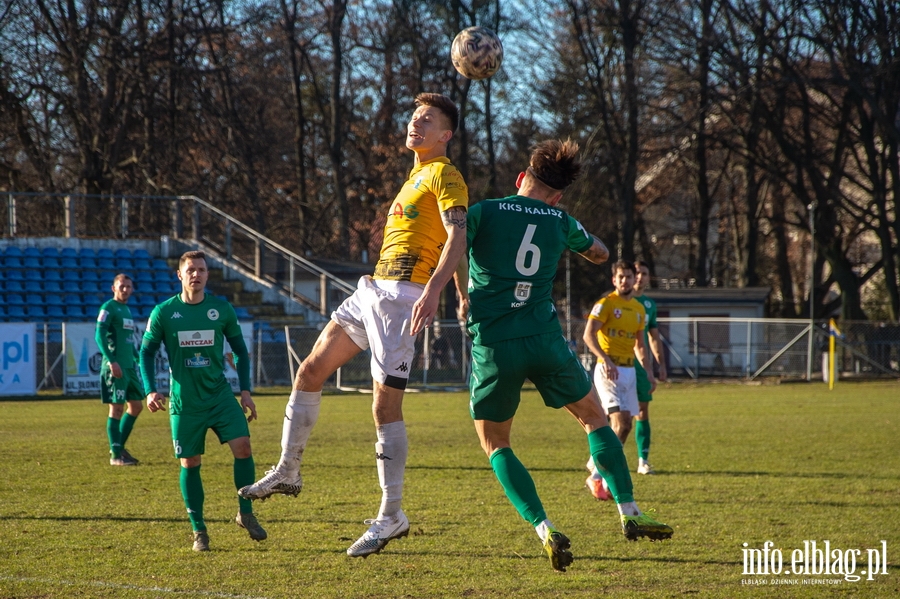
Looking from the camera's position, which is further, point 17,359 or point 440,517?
point 17,359

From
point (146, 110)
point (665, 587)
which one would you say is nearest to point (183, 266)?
point (665, 587)

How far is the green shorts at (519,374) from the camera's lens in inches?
214

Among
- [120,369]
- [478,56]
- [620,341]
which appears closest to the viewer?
[478,56]

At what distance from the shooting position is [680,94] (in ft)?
113

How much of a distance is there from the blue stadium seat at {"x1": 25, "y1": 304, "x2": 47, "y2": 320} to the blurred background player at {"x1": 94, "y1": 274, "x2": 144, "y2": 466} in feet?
43.2

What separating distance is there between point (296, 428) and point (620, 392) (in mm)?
5149

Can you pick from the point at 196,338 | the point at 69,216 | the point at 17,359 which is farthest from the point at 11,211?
the point at 196,338

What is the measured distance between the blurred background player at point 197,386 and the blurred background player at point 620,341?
13.4 ft

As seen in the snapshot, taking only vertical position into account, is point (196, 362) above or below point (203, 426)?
above

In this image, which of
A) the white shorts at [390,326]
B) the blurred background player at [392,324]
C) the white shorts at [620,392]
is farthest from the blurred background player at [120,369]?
the white shorts at [390,326]

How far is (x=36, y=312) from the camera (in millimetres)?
24156

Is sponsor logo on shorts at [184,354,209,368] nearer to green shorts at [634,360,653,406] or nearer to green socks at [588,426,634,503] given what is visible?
green socks at [588,426,634,503]

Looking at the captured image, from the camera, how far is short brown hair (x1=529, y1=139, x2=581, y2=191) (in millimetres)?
5570

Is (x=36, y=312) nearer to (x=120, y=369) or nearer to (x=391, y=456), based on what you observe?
(x=120, y=369)
